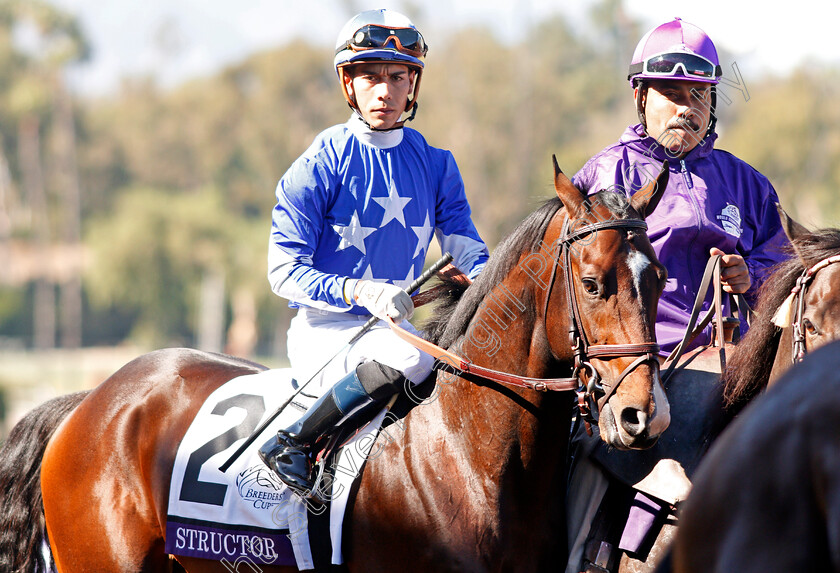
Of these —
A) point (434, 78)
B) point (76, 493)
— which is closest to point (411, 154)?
point (76, 493)

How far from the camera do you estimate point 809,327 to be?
286 centimetres

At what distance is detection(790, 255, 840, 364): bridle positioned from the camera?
2855 mm

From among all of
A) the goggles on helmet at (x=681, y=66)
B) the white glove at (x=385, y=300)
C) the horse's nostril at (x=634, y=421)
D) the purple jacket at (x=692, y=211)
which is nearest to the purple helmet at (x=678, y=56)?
the goggles on helmet at (x=681, y=66)

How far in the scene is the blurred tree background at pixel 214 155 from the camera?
44062mm

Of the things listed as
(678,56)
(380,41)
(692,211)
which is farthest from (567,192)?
(380,41)

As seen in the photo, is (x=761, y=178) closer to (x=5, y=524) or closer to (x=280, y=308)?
(x=5, y=524)

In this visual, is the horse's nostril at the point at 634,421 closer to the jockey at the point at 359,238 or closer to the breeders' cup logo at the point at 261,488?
the jockey at the point at 359,238

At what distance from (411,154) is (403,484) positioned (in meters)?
1.38

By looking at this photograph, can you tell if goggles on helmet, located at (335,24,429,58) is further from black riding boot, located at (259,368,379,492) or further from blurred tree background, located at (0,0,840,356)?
blurred tree background, located at (0,0,840,356)

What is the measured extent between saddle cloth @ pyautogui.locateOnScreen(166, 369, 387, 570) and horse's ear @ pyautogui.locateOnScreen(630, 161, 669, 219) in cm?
120

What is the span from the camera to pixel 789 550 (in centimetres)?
159

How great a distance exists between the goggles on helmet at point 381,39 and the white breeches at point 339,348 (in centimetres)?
109

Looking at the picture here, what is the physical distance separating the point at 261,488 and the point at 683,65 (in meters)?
2.35

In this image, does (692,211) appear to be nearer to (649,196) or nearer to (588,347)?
(649,196)
